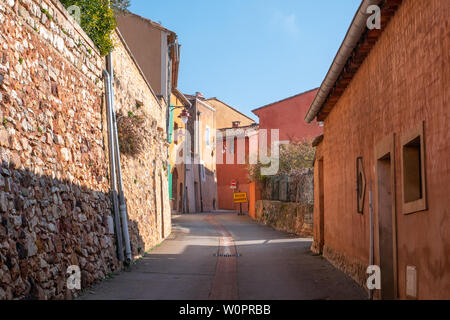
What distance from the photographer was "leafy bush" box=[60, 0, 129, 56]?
32.9 ft

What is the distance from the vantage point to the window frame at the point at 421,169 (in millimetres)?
5312

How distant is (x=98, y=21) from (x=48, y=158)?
4.20 metres

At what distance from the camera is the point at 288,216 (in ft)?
75.0

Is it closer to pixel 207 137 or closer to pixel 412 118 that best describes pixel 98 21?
pixel 412 118

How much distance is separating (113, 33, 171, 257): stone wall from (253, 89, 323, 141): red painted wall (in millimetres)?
15489

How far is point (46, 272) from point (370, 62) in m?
5.51

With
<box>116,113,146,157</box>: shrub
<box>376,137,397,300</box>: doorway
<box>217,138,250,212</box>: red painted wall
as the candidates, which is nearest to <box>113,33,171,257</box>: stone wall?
<box>116,113,146,157</box>: shrub

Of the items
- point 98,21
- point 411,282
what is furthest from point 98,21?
point 411,282

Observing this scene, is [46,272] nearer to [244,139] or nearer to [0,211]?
[0,211]

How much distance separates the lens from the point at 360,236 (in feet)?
29.8

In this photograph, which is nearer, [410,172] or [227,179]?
[410,172]

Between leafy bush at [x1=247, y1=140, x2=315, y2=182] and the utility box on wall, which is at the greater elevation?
leafy bush at [x1=247, y1=140, x2=315, y2=182]

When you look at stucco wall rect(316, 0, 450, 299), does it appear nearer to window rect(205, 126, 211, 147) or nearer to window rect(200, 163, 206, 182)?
window rect(200, 163, 206, 182)
